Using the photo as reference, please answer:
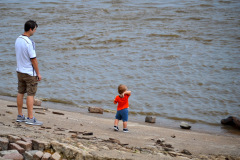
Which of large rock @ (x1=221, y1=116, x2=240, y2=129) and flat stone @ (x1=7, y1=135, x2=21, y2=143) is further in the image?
large rock @ (x1=221, y1=116, x2=240, y2=129)

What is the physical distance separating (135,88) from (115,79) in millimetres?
1043

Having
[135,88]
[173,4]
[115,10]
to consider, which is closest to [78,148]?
[135,88]

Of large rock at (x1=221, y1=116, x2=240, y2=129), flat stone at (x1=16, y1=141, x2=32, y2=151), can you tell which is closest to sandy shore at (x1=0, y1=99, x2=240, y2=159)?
flat stone at (x1=16, y1=141, x2=32, y2=151)

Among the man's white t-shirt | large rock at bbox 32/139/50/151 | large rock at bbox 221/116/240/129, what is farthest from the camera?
large rock at bbox 221/116/240/129

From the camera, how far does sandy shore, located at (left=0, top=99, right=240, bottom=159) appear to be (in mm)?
4438

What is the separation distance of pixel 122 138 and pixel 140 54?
8912mm

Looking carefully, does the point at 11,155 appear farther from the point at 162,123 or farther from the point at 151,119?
the point at 162,123

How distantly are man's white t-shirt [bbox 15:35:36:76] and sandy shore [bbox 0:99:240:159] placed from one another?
90cm

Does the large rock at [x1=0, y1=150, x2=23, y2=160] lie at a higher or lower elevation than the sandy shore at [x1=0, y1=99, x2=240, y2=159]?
higher

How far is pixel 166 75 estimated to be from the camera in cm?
1163

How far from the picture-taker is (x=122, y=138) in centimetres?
548

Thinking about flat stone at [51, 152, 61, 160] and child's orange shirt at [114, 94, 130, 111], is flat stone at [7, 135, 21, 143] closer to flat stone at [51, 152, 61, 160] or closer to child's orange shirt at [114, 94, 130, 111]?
flat stone at [51, 152, 61, 160]

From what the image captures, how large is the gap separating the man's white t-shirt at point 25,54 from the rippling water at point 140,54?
384 cm

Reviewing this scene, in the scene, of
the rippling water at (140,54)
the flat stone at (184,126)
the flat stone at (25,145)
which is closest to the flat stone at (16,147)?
the flat stone at (25,145)
